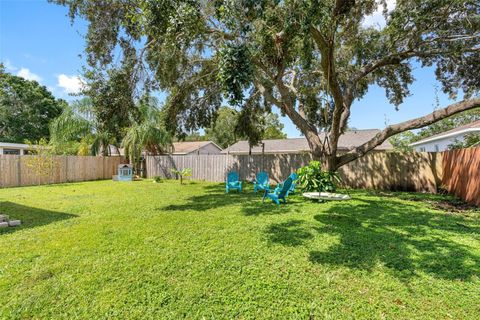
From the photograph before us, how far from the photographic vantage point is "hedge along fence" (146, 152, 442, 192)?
9.62 m

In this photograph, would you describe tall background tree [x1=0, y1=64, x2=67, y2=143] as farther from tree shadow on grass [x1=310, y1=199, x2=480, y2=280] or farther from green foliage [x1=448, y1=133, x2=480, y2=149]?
green foliage [x1=448, y1=133, x2=480, y2=149]

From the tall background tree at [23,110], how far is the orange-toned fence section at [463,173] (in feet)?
105

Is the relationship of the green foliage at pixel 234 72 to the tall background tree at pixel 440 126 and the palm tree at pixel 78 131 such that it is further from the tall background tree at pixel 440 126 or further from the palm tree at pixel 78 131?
the tall background tree at pixel 440 126

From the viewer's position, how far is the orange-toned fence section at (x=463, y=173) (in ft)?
21.8

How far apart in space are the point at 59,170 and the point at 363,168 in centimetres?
1524

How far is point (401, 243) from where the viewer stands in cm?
398

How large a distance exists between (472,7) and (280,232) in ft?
25.7

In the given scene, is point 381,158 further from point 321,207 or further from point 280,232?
point 280,232

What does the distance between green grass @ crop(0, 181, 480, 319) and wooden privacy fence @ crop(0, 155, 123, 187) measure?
8.50 meters

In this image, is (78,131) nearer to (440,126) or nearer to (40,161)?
(40,161)

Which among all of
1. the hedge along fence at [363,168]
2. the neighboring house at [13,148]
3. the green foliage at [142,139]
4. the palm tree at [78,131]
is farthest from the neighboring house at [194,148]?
the hedge along fence at [363,168]

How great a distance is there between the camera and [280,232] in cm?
456

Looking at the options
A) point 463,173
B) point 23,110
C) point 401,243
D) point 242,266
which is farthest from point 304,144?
point 23,110

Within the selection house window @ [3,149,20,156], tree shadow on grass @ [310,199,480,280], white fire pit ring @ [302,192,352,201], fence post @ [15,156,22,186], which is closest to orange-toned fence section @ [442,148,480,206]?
tree shadow on grass @ [310,199,480,280]
